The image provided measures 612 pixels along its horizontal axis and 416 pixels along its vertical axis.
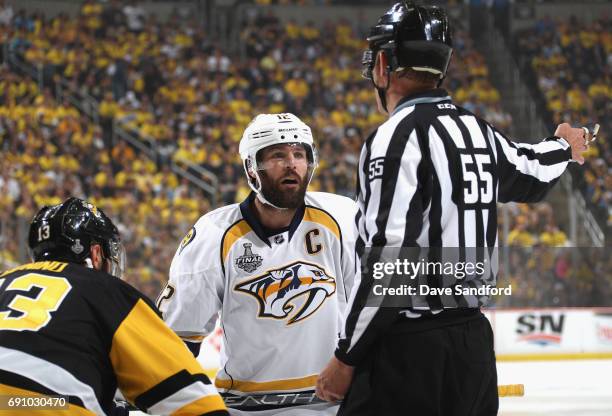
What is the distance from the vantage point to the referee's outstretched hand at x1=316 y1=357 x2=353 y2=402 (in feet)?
8.73

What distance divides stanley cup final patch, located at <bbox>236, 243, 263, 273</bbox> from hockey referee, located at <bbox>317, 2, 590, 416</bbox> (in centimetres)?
98

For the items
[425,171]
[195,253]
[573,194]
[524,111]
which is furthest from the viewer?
[524,111]

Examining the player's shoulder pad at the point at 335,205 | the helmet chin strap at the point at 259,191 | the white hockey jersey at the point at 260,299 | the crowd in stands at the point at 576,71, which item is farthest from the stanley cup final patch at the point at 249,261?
the crowd in stands at the point at 576,71

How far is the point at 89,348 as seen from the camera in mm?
2445

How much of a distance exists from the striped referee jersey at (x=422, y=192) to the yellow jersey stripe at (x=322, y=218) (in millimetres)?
1014

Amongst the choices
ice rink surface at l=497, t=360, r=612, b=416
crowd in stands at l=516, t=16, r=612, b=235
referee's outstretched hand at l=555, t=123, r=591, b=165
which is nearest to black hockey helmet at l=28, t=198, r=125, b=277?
referee's outstretched hand at l=555, t=123, r=591, b=165

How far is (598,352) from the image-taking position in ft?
37.4

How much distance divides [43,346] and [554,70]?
57.9 ft

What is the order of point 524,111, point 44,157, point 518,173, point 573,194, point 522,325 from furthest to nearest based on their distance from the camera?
point 524,111 < point 44,157 < point 573,194 < point 522,325 < point 518,173

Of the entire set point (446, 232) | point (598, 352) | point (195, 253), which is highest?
point (446, 232)

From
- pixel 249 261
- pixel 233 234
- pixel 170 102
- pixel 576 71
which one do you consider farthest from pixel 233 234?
pixel 576 71

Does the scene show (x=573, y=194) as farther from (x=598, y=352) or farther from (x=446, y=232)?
(x=446, y=232)

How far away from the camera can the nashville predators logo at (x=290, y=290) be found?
364 centimetres

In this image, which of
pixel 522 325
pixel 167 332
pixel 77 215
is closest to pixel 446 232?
pixel 167 332
